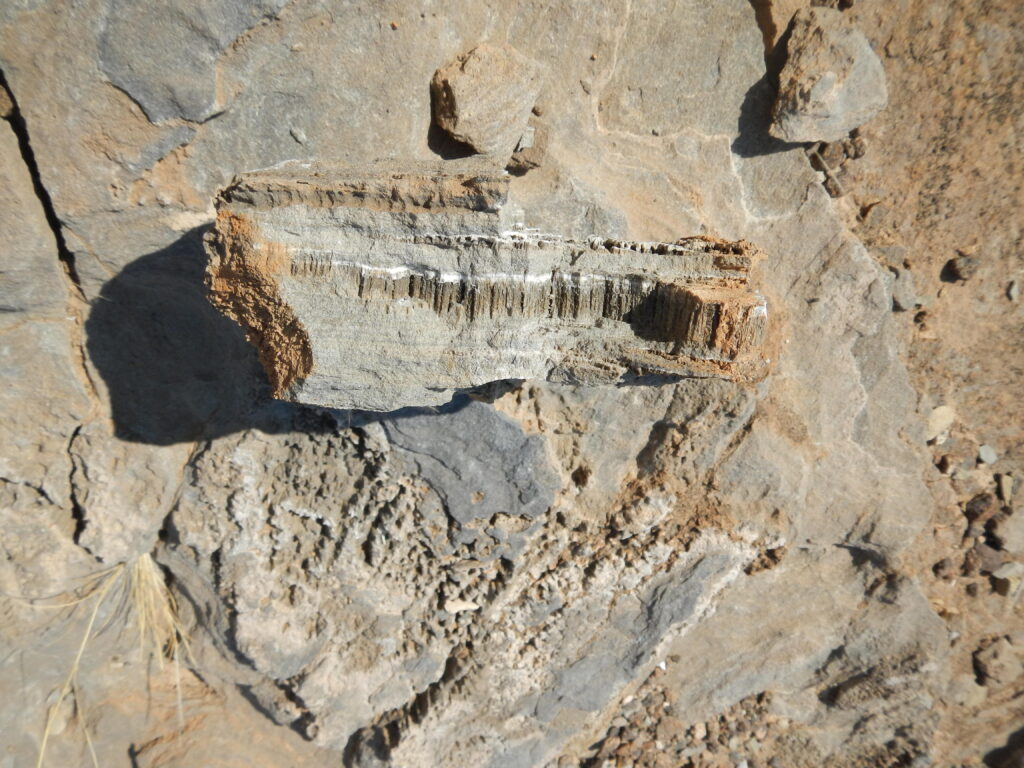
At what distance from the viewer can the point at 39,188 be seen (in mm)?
2416

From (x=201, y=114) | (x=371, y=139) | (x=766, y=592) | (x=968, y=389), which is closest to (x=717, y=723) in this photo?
(x=766, y=592)

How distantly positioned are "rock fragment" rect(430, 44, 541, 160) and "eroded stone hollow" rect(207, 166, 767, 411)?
755 millimetres

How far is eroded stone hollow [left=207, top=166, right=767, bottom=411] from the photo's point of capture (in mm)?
1883

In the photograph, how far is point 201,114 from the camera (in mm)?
2391

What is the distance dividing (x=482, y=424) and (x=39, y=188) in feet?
6.09

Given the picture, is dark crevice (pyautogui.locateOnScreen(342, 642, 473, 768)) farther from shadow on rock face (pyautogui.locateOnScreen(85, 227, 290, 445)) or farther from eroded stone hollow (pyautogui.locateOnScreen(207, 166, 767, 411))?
eroded stone hollow (pyautogui.locateOnScreen(207, 166, 767, 411))

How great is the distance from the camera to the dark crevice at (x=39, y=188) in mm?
2305

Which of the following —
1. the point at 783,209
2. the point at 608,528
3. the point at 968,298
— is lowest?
the point at 608,528

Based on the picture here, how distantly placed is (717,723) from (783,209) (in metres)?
3.03

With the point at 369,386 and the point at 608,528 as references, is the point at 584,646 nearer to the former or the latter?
the point at 608,528

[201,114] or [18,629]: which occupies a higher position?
[201,114]

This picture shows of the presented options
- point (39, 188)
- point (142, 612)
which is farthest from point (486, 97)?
point (142, 612)

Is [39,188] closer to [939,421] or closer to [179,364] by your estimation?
[179,364]

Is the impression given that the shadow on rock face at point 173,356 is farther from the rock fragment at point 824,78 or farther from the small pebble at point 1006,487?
the small pebble at point 1006,487
